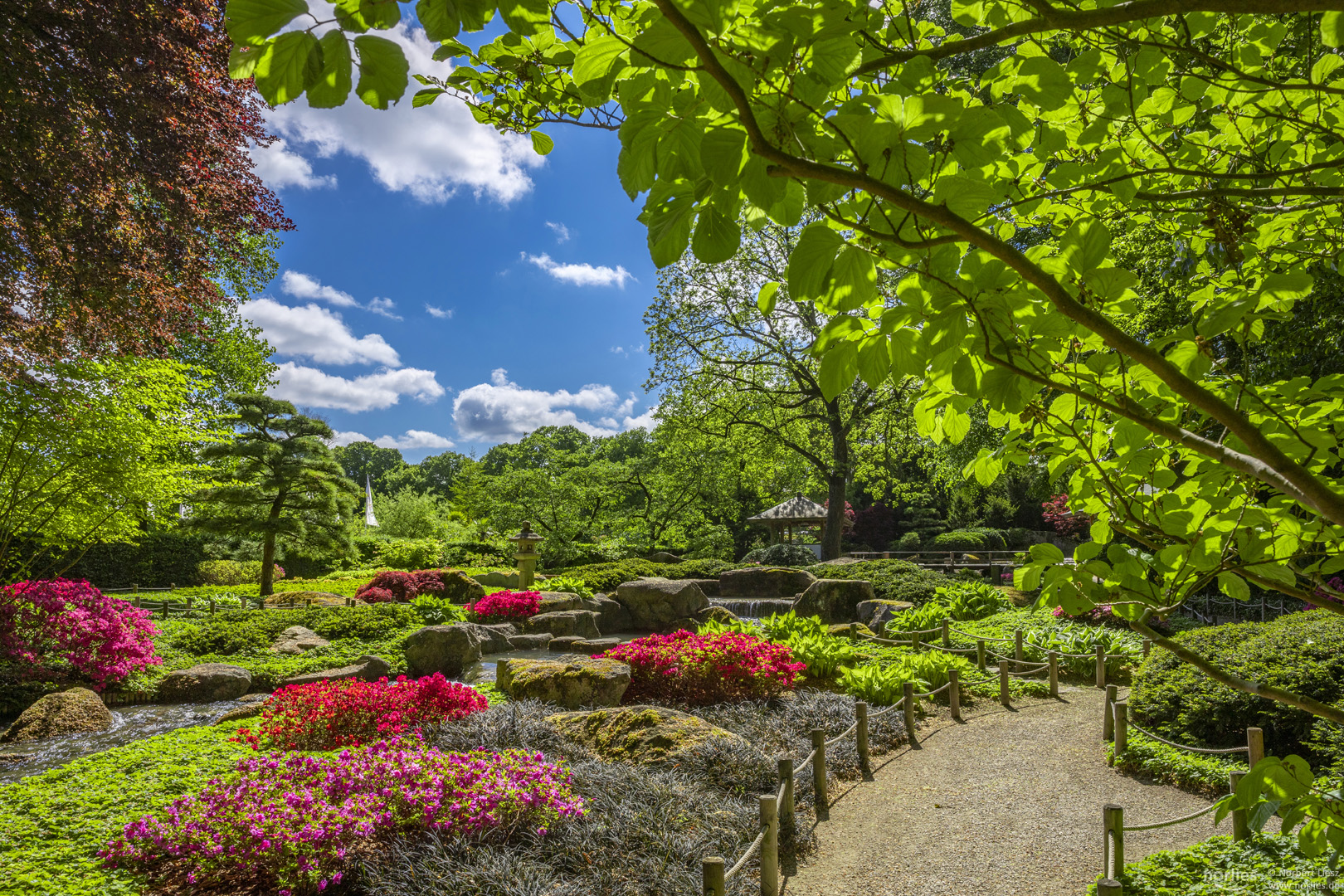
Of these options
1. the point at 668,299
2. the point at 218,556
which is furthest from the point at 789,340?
the point at 218,556

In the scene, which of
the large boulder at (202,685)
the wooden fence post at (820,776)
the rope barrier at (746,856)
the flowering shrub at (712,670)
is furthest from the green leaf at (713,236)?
the large boulder at (202,685)

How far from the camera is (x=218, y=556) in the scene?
2477 cm

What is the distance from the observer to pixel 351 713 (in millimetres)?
6277

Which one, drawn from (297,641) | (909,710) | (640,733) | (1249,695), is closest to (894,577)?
(909,710)

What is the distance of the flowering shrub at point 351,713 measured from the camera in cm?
614

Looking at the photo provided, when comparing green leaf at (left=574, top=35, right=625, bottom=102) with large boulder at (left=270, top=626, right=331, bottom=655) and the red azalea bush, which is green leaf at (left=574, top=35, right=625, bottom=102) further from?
the red azalea bush

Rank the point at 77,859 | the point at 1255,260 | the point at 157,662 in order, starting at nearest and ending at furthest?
the point at 1255,260 < the point at 77,859 < the point at 157,662

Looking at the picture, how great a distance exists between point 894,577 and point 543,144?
1517cm

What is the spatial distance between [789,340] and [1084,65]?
1731 centimetres

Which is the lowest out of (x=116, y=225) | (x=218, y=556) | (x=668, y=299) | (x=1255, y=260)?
(x=218, y=556)

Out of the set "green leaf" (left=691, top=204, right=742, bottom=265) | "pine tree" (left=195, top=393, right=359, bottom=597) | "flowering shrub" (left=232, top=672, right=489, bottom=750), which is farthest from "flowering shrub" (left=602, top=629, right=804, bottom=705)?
"pine tree" (left=195, top=393, right=359, bottom=597)

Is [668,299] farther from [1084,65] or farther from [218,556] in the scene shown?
[218,556]

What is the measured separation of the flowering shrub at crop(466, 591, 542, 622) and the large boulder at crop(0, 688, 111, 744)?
7469 mm

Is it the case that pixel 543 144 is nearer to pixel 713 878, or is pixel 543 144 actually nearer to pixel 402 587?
pixel 713 878
